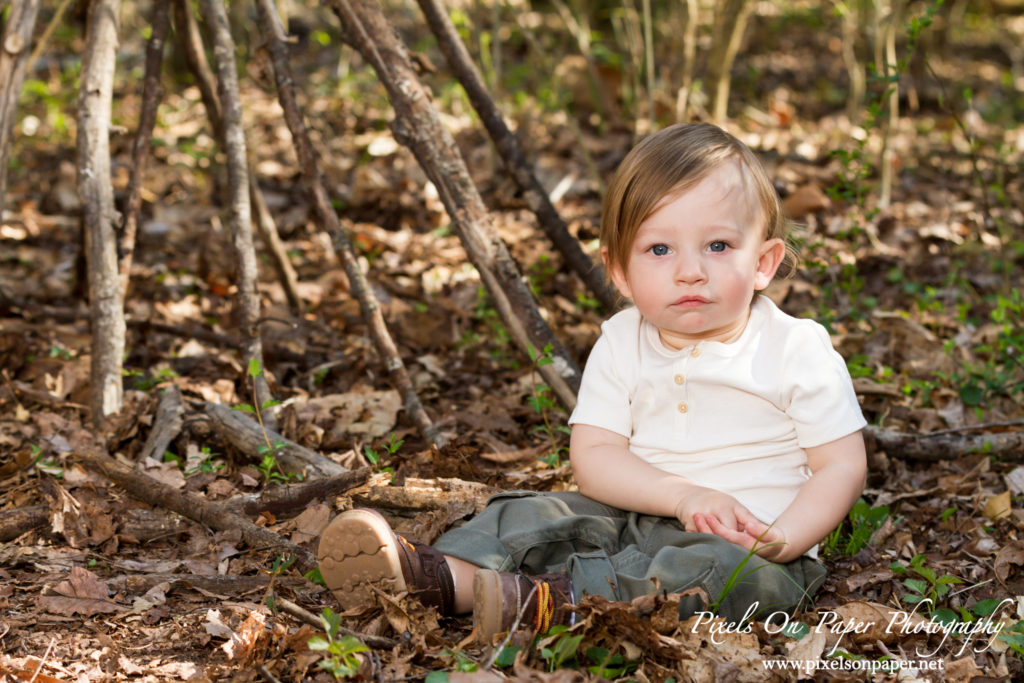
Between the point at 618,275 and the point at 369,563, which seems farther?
the point at 618,275

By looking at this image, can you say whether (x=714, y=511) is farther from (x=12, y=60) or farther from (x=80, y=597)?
(x=12, y=60)

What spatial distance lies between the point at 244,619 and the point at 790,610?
1353mm

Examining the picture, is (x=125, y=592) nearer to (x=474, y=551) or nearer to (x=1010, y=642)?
(x=474, y=551)

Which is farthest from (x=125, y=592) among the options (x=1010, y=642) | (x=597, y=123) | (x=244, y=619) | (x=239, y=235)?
(x=597, y=123)

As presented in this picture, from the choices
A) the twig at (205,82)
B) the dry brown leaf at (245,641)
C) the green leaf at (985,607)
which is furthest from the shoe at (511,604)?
the twig at (205,82)

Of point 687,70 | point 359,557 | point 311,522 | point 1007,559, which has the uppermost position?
point 687,70

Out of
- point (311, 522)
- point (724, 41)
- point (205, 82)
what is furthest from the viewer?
point (724, 41)

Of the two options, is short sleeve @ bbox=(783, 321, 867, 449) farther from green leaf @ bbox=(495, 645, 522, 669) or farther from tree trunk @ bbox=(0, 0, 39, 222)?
tree trunk @ bbox=(0, 0, 39, 222)

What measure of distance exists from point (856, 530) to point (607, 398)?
87cm

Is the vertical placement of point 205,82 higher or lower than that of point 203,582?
higher

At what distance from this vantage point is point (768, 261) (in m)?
2.51

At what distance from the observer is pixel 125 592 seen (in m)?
2.39

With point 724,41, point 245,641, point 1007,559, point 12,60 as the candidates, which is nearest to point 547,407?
point 1007,559

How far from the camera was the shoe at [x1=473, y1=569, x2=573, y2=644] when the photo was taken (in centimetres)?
211
